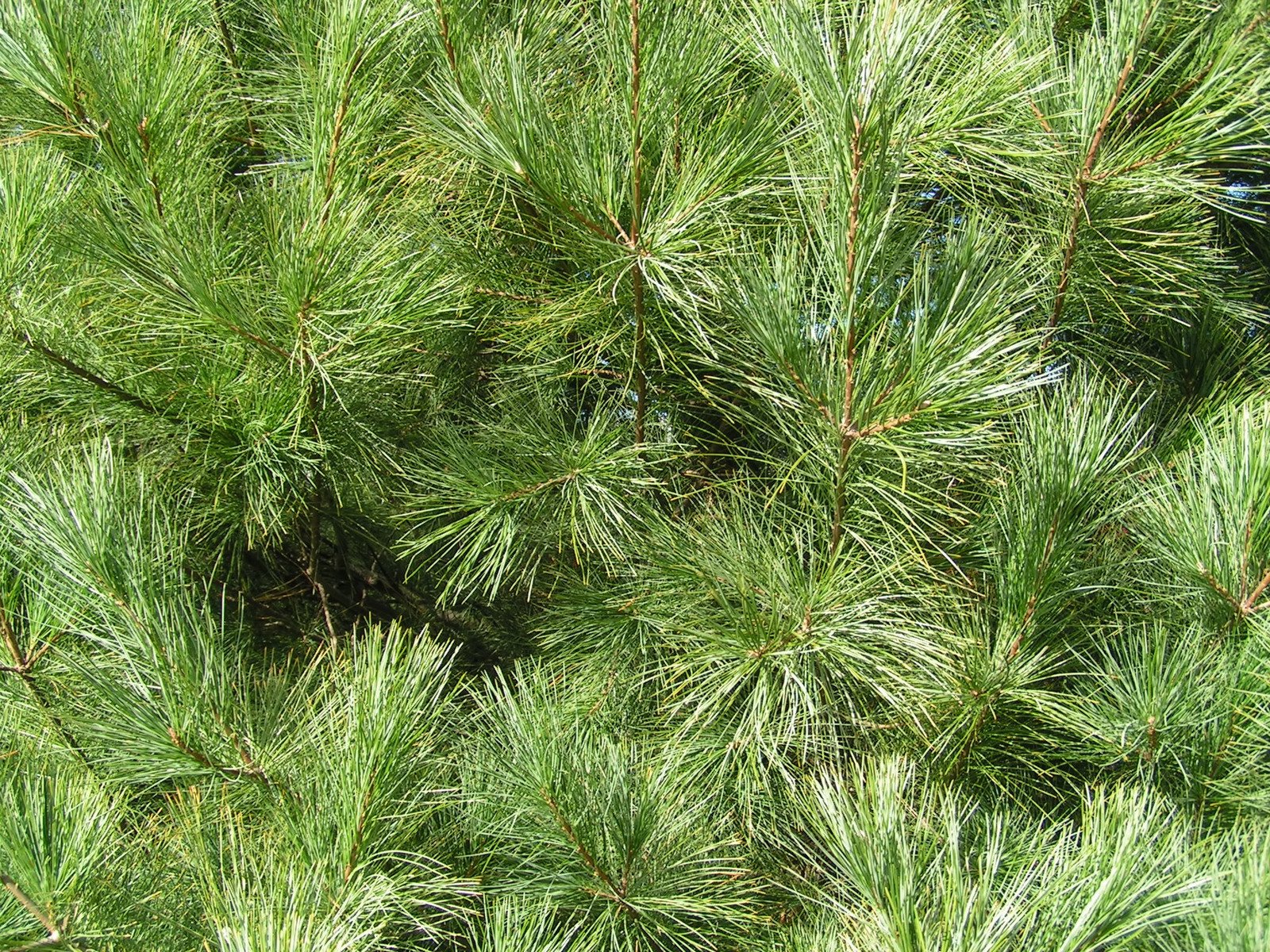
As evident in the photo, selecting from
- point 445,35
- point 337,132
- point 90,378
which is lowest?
point 90,378

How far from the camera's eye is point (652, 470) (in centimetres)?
139

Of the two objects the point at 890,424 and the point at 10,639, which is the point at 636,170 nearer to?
the point at 890,424

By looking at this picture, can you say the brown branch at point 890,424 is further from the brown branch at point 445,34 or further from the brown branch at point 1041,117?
the brown branch at point 445,34

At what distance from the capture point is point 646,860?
1.06 meters

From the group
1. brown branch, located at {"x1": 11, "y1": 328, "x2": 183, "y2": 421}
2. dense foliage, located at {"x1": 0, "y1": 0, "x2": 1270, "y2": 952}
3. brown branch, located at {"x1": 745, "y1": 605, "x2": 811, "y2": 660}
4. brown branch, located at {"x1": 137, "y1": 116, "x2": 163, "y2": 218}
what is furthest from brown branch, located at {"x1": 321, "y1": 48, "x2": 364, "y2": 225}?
brown branch, located at {"x1": 745, "y1": 605, "x2": 811, "y2": 660}

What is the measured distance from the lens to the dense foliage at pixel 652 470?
0.99 metres

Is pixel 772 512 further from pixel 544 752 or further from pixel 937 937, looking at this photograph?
pixel 937 937

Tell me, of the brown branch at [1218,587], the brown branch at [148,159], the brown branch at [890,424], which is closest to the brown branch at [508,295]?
the brown branch at [148,159]

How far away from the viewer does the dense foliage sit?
0.99m

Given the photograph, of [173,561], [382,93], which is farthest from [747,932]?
[382,93]

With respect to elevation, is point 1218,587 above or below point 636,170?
below

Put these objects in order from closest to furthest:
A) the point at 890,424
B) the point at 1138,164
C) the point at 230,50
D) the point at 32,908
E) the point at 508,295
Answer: the point at 32,908 < the point at 890,424 < the point at 1138,164 < the point at 508,295 < the point at 230,50

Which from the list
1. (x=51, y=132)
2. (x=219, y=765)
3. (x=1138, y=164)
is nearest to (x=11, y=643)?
(x=219, y=765)

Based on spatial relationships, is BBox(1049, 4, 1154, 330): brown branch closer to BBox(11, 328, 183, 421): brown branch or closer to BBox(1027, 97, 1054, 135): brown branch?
BBox(1027, 97, 1054, 135): brown branch
